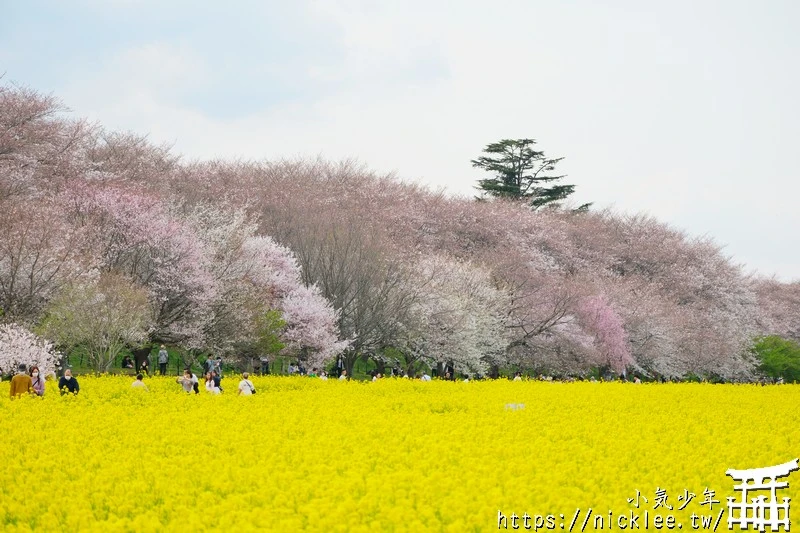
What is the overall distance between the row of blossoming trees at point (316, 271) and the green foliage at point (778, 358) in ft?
7.14

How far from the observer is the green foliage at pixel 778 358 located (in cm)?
6883

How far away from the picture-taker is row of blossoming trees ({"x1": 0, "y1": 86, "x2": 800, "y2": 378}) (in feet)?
118

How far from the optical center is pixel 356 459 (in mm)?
15086

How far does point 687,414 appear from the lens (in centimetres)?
2536

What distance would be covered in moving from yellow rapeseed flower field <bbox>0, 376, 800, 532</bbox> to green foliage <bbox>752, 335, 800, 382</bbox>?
4411cm

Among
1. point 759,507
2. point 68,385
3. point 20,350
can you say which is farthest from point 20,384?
point 759,507

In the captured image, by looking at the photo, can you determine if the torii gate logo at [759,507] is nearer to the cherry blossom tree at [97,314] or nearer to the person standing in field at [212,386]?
the person standing in field at [212,386]

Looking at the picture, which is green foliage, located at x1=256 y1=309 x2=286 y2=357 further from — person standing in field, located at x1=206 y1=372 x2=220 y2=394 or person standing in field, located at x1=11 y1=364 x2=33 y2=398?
person standing in field, located at x1=11 y1=364 x2=33 y2=398

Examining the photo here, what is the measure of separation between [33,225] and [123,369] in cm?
891

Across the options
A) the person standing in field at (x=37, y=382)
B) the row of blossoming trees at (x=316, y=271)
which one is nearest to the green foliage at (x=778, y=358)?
the row of blossoming trees at (x=316, y=271)

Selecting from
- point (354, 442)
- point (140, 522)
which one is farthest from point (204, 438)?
point (140, 522)

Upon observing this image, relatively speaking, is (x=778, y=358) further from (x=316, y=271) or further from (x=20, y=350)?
(x=20, y=350)

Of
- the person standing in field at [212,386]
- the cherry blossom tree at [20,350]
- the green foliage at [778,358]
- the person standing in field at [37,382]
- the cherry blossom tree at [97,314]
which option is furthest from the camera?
the green foliage at [778,358]

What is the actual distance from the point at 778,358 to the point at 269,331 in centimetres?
4448
